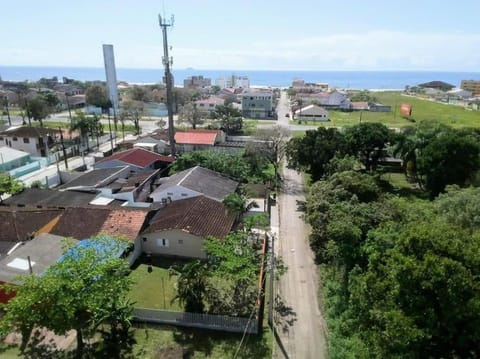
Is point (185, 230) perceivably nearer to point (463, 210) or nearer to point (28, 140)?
point (463, 210)

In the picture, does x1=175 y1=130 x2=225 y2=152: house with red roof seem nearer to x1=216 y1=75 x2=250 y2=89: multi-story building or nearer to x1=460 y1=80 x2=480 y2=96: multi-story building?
x1=216 y1=75 x2=250 y2=89: multi-story building

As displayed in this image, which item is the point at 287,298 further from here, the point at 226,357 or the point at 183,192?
the point at 183,192

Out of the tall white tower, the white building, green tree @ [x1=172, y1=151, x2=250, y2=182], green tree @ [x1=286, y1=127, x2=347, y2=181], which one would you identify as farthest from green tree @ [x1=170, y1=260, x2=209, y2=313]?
the tall white tower

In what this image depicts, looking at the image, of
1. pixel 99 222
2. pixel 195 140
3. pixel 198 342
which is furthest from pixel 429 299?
pixel 195 140

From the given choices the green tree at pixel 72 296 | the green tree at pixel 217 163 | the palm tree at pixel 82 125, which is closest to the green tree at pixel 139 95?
the palm tree at pixel 82 125

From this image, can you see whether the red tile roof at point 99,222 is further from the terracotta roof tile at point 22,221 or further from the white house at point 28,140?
the white house at point 28,140

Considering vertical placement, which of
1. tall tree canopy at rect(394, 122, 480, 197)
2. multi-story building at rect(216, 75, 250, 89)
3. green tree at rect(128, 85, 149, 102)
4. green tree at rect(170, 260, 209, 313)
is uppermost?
multi-story building at rect(216, 75, 250, 89)
